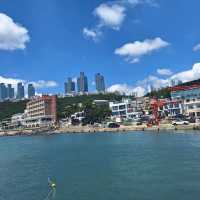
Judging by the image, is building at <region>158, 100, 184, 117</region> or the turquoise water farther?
building at <region>158, 100, 184, 117</region>

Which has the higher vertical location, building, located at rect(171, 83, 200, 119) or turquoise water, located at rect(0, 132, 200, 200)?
building, located at rect(171, 83, 200, 119)

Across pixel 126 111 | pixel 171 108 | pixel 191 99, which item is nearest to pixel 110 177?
pixel 191 99

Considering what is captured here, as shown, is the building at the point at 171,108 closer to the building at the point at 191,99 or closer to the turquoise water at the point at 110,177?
the building at the point at 191,99

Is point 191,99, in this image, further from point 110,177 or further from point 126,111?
point 110,177

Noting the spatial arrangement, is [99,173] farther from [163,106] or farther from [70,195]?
[163,106]

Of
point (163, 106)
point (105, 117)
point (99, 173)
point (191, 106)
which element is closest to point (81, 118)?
point (105, 117)

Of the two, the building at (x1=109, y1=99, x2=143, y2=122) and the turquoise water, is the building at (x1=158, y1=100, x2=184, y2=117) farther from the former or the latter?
the turquoise water

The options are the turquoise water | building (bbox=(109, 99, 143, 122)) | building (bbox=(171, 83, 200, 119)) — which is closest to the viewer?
the turquoise water

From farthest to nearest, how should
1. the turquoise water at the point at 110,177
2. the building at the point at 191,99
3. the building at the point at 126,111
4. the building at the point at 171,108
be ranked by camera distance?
the building at the point at 126,111
the building at the point at 171,108
the building at the point at 191,99
the turquoise water at the point at 110,177

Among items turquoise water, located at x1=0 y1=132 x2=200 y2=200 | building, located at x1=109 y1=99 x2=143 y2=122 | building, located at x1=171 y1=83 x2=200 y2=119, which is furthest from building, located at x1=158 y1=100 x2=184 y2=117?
turquoise water, located at x1=0 y1=132 x2=200 y2=200

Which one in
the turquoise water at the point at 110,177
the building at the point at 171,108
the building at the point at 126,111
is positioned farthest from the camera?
the building at the point at 126,111

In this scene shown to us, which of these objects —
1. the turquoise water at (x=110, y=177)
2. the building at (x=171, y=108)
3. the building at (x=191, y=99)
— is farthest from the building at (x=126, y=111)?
the turquoise water at (x=110, y=177)

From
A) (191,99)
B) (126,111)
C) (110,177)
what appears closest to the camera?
(110,177)

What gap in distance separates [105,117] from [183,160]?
12910cm
